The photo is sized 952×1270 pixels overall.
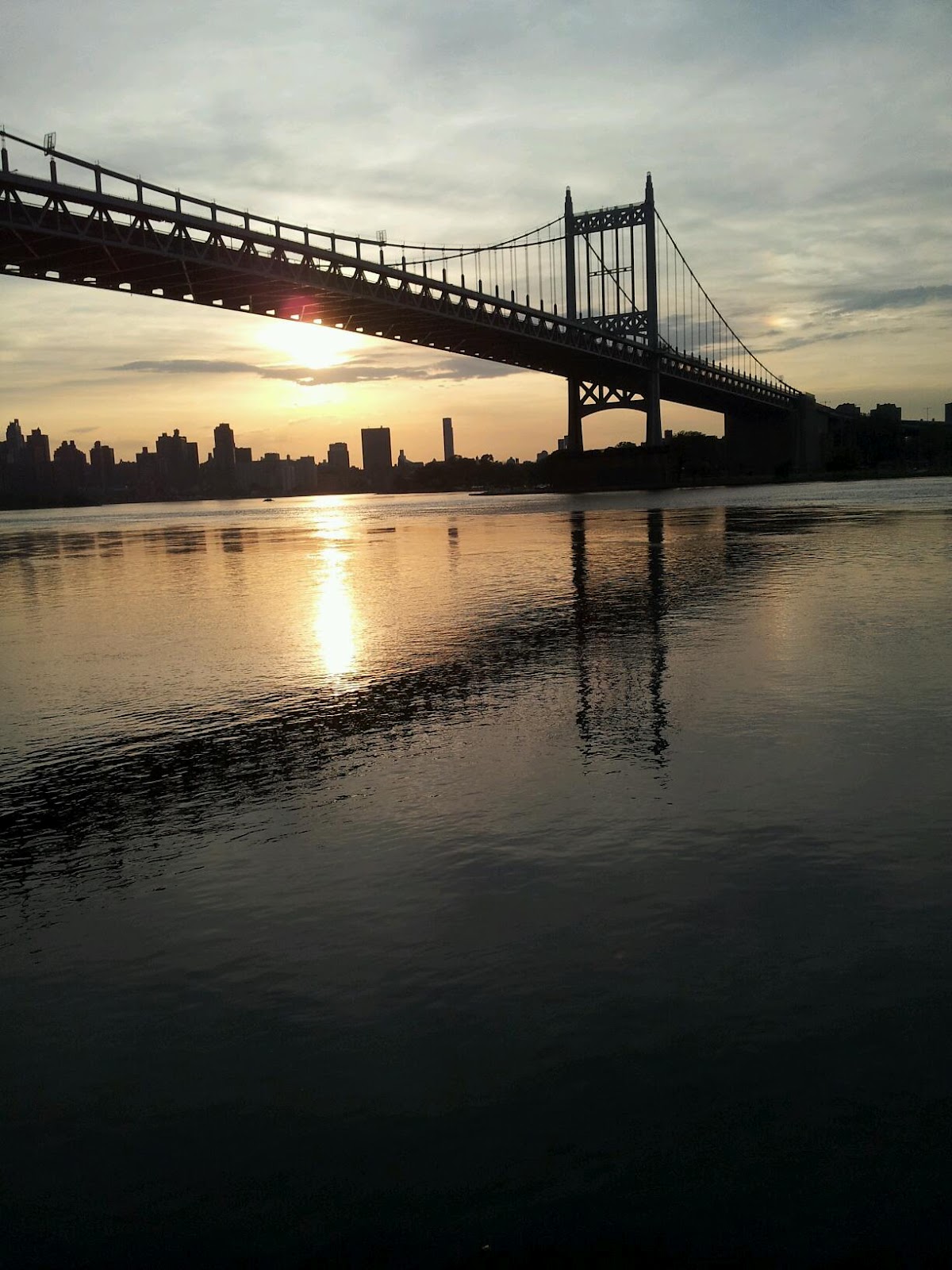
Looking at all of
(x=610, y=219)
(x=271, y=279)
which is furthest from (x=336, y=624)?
(x=610, y=219)

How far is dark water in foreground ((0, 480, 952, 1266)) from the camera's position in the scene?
2855mm

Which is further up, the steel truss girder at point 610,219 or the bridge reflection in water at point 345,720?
the steel truss girder at point 610,219

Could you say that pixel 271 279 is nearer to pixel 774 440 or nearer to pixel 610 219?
pixel 610 219

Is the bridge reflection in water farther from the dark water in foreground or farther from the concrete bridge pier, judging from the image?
the concrete bridge pier

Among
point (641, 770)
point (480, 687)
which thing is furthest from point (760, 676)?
point (641, 770)

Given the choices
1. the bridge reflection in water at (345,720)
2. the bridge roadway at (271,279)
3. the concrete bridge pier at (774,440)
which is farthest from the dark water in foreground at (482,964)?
the concrete bridge pier at (774,440)

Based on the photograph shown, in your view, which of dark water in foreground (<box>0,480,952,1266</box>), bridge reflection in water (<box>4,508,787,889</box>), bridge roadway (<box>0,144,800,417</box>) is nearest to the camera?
dark water in foreground (<box>0,480,952,1266</box>)

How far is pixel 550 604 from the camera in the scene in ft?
52.0

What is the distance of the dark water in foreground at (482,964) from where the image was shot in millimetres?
2855

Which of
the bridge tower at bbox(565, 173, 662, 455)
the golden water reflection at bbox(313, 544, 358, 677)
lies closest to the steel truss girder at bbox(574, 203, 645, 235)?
the bridge tower at bbox(565, 173, 662, 455)

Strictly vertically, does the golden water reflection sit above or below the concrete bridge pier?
below

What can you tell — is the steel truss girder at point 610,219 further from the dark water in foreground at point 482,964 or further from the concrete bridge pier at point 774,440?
the dark water in foreground at point 482,964

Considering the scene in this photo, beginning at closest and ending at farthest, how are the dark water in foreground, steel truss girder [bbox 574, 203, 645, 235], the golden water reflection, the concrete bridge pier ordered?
1. the dark water in foreground
2. the golden water reflection
3. steel truss girder [bbox 574, 203, 645, 235]
4. the concrete bridge pier

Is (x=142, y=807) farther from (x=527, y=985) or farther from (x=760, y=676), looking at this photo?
(x=760, y=676)
